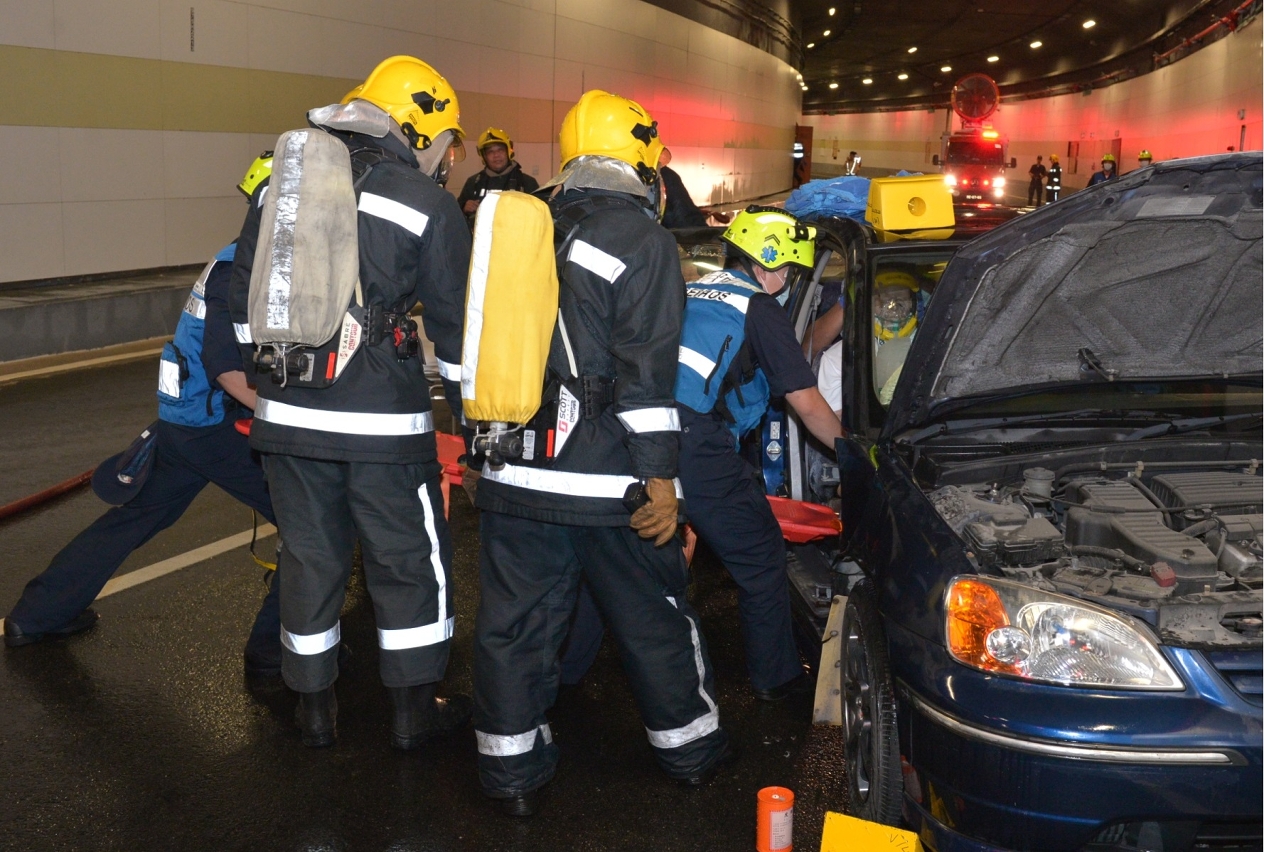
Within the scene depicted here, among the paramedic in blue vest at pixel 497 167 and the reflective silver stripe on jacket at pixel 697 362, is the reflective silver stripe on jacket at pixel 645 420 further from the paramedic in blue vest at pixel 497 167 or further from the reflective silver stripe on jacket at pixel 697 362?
the paramedic in blue vest at pixel 497 167

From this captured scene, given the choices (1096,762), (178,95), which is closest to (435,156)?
(1096,762)

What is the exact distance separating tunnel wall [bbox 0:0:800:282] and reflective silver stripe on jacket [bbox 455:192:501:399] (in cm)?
968

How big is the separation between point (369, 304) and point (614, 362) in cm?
80

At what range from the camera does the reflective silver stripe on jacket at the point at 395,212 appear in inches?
144

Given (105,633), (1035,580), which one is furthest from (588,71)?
(1035,580)

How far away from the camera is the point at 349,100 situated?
13.4 feet

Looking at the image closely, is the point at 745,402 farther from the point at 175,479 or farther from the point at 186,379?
the point at 175,479

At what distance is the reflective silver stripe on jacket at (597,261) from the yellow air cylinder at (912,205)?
157cm

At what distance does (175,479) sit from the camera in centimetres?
464

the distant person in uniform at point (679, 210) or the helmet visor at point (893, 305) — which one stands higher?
the distant person in uniform at point (679, 210)

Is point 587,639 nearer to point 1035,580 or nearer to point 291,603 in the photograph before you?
point 291,603

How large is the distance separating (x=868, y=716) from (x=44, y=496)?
15.4 ft

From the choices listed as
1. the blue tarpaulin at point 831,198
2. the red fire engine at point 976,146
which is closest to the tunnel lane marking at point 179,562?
the blue tarpaulin at point 831,198

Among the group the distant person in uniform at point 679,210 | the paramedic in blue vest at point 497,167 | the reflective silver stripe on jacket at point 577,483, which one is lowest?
the reflective silver stripe on jacket at point 577,483
